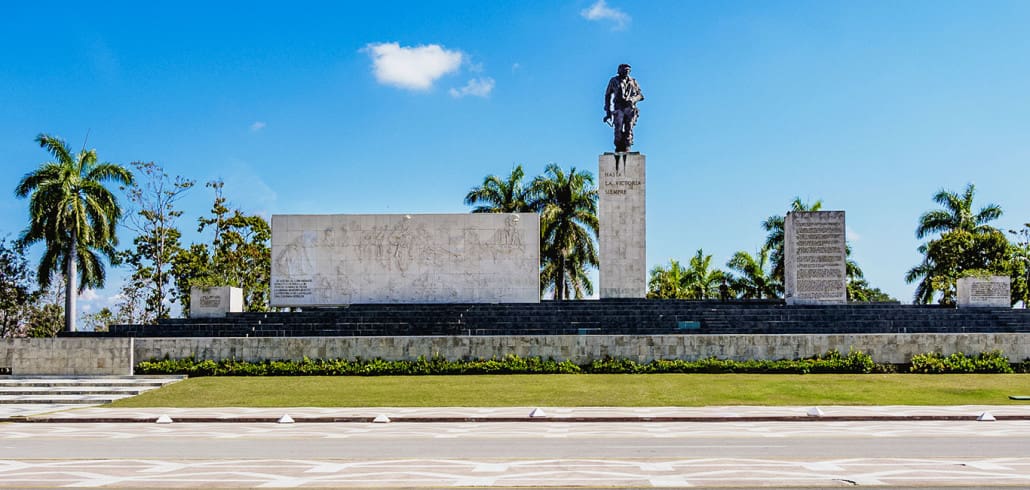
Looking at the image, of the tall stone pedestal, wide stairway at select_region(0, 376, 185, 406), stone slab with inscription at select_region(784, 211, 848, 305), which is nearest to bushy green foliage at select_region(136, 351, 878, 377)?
wide stairway at select_region(0, 376, 185, 406)

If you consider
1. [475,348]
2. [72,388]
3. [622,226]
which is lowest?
[72,388]

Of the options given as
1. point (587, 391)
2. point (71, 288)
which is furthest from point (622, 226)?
point (71, 288)

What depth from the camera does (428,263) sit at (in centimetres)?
3372

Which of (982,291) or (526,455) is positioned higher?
(982,291)

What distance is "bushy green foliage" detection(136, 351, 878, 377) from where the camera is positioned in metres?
26.2

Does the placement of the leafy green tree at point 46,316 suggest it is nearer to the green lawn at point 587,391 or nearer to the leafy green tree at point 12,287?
the leafy green tree at point 12,287

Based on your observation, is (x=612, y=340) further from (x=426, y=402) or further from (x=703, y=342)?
(x=426, y=402)

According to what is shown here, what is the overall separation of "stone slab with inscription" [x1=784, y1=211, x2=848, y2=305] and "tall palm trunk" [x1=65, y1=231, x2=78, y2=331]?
27072mm

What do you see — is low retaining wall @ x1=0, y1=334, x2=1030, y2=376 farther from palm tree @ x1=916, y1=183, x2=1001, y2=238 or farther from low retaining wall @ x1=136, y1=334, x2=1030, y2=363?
palm tree @ x1=916, y1=183, x2=1001, y2=238

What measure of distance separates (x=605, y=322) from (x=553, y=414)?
36.8 feet

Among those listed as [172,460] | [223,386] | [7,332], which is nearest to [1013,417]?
[172,460]

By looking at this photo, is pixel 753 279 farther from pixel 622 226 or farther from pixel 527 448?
pixel 527 448

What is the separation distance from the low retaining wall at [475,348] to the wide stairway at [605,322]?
155 cm

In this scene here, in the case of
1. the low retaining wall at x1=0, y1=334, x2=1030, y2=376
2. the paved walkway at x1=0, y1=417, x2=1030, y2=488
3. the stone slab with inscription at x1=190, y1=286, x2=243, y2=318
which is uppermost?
the stone slab with inscription at x1=190, y1=286, x2=243, y2=318
